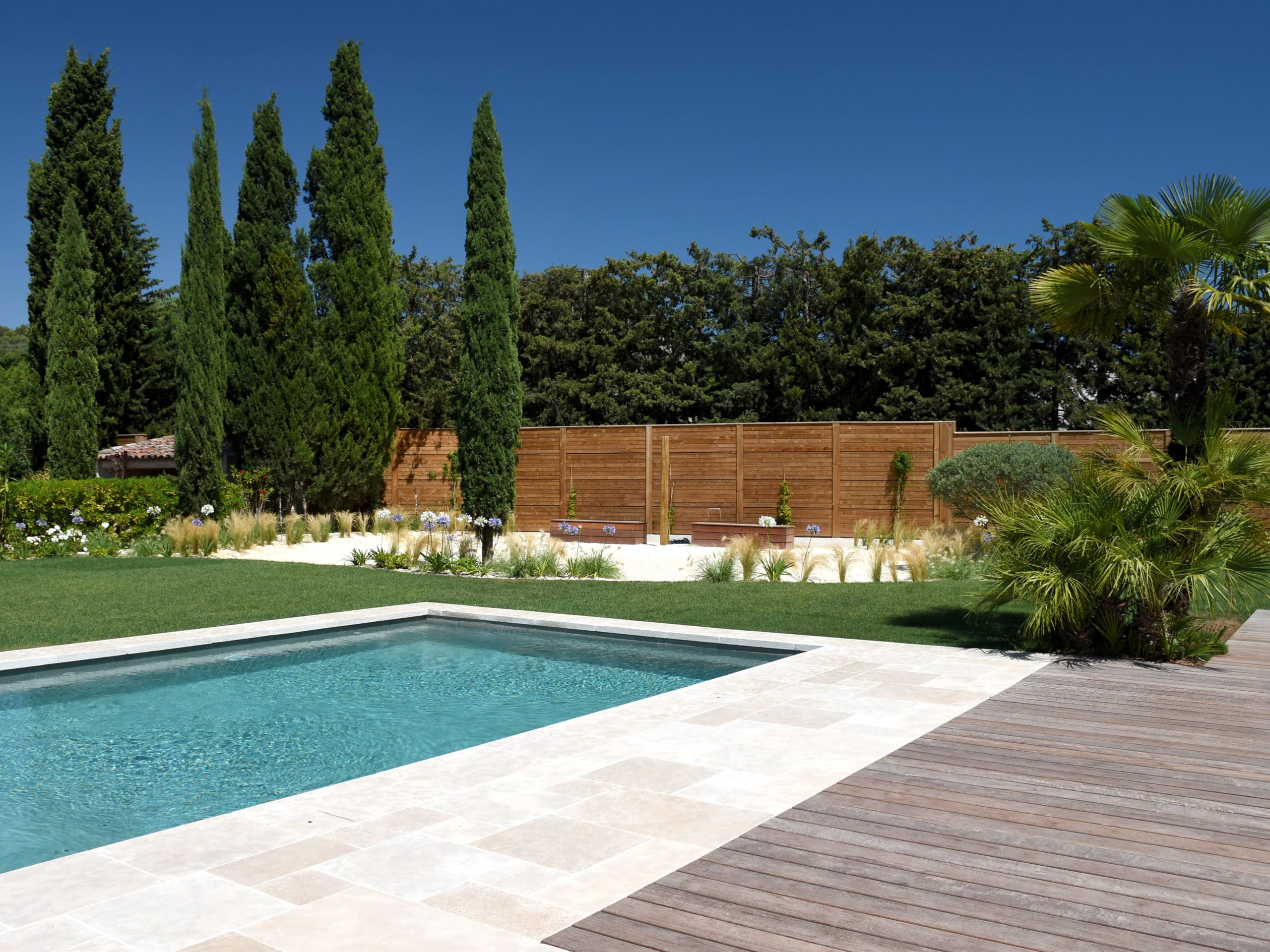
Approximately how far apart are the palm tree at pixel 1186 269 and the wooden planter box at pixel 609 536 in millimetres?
11546

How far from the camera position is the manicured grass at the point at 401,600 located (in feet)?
27.9

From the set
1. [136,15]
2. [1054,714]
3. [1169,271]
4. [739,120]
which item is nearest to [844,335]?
[739,120]

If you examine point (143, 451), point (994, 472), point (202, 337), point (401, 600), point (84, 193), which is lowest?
point (401, 600)

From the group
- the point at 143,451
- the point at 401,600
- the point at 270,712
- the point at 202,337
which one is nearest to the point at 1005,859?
the point at 270,712

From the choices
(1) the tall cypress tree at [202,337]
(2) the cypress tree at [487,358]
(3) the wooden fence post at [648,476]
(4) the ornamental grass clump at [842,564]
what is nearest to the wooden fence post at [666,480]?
(3) the wooden fence post at [648,476]

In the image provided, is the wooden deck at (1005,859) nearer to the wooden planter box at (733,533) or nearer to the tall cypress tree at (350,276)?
the wooden planter box at (733,533)

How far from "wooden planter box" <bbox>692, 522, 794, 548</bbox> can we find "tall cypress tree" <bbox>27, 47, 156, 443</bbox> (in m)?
13.5

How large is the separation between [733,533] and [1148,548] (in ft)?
36.4

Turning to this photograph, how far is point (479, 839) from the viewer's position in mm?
3416

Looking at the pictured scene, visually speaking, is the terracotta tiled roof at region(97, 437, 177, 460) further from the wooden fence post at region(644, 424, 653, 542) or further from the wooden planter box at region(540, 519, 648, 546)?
the wooden fence post at region(644, 424, 653, 542)

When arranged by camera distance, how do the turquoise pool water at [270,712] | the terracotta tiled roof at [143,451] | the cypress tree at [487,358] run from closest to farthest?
the turquoise pool water at [270,712] → the cypress tree at [487,358] → the terracotta tiled roof at [143,451]

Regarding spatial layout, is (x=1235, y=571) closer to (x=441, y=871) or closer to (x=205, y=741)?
(x=441, y=871)

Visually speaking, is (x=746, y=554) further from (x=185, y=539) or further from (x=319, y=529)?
(x=319, y=529)

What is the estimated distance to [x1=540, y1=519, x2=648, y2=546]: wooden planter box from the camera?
1858 centimetres
